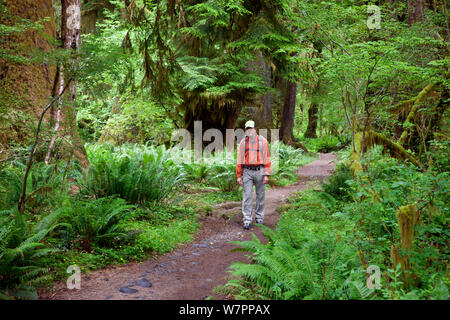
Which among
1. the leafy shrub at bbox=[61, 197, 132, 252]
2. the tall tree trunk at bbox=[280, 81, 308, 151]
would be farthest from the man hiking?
the tall tree trunk at bbox=[280, 81, 308, 151]

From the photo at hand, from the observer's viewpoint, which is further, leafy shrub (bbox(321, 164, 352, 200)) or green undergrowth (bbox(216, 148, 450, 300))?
leafy shrub (bbox(321, 164, 352, 200))

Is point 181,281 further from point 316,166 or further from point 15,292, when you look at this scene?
point 316,166

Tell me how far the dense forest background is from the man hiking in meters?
0.93

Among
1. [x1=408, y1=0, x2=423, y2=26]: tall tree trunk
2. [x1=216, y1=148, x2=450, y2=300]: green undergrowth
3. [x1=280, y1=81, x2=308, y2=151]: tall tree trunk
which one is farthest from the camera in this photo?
[x1=280, y1=81, x2=308, y2=151]: tall tree trunk

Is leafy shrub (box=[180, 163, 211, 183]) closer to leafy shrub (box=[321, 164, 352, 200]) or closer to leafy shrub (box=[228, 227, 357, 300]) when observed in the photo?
leafy shrub (box=[321, 164, 352, 200])

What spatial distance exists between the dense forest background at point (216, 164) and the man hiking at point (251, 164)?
932 millimetres

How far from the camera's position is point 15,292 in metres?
3.14

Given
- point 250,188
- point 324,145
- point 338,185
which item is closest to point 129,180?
point 250,188

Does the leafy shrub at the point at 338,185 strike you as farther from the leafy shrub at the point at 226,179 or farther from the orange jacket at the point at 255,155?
the leafy shrub at the point at 226,179

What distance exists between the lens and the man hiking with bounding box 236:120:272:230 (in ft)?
21.6

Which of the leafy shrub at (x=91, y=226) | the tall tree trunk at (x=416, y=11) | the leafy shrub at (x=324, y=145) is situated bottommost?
the leafy shrub at (x=91, y=226)

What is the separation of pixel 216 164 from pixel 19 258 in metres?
7.55

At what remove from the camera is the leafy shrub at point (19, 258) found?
3.20 m

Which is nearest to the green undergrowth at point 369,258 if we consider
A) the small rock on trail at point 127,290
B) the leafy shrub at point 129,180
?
the small rock on trail at point 127,290
